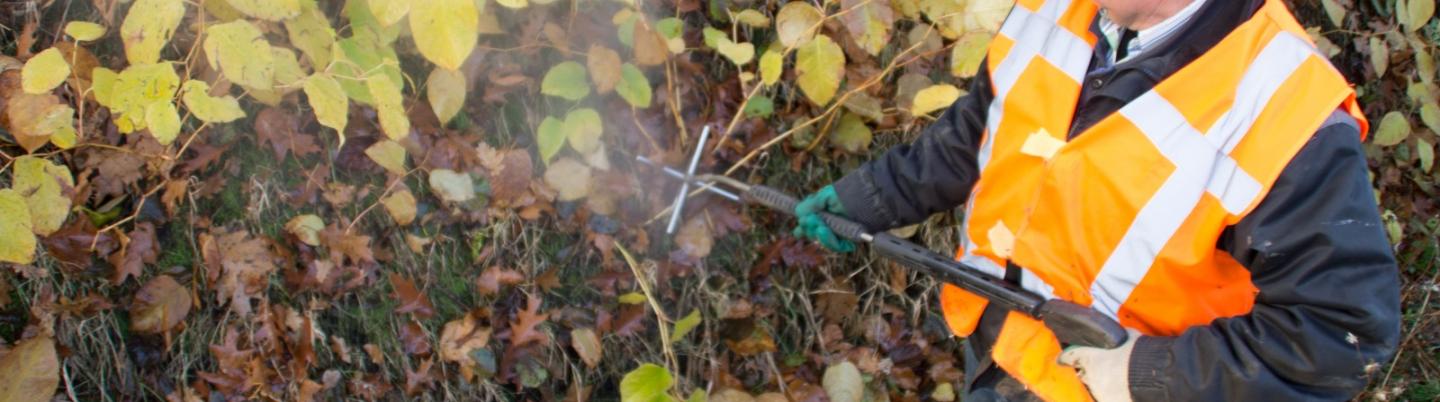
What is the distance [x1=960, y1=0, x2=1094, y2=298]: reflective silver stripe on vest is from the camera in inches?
69.5

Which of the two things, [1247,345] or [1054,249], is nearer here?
[1247,345]

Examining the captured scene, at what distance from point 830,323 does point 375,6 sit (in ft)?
5.39

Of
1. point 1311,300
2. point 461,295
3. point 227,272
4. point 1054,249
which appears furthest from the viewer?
point 461,295

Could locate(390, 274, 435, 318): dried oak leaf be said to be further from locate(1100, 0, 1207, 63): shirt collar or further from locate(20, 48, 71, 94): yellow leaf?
locate(1100, 0, 1207, 63): shirt collar

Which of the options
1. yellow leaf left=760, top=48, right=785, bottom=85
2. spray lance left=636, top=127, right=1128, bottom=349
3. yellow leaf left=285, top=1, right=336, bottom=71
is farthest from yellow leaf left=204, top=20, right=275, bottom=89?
yellow leaf left=760, top=48, right=785, bottom=85

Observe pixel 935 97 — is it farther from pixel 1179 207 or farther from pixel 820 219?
pixel 1179 207

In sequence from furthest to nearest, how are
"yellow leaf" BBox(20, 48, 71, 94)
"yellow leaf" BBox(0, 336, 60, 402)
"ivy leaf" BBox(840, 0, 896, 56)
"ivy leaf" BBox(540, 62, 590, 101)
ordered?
"ivy leaf" BBox(840, 0, 896, 56), "ivy leaf" BBox(540, 62, 590, 101), "yellow leaf" BBox(0, 336, 60, 402), "yellow leaf" BBox(20, 48, 71, 94)

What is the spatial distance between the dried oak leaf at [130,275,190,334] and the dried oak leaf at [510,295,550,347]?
0.72 meters

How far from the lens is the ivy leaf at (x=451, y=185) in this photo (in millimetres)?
2348

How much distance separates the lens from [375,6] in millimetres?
1795

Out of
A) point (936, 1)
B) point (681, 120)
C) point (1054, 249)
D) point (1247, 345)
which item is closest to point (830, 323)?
point (681, 120)

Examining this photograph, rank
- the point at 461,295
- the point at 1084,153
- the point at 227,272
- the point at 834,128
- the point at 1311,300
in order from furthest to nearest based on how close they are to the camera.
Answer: the point at 834,128
the point at 461,295
the point at 227,272
the point at 1084,153
the point at 1311,300

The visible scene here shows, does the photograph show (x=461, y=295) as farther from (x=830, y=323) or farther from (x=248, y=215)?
(x=830, y=323)

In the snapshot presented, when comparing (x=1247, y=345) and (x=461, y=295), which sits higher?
(x=1247, y=345)
